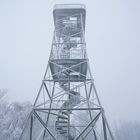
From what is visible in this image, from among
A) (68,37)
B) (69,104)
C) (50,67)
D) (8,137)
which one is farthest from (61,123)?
(8,137)

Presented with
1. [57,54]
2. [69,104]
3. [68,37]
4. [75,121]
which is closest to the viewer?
[69,104]

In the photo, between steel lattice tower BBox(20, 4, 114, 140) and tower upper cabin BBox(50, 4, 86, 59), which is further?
tower upper cabin BBox(50, 4, 86, 59)

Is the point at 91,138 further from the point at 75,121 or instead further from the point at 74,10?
the point at 74,10

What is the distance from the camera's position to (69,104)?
741 centimetres

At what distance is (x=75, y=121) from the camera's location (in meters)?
30.3

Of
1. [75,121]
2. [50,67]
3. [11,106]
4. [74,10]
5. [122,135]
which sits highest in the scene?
[74,10]

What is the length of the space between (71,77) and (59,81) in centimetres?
78

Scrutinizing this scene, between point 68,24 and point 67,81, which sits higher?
point 68,24

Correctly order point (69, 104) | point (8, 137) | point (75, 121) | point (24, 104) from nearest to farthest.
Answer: point (69, 104) < point (8, 137) < point (24, 104) < point (75, 121)

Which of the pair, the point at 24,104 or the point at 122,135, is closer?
the point at 24,104

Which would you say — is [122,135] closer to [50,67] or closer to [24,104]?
[24,104]

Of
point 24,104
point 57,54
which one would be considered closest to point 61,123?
point 57,54

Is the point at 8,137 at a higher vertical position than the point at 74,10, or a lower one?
lower

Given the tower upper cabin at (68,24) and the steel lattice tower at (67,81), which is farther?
the tower upper cabin at (68,24)
